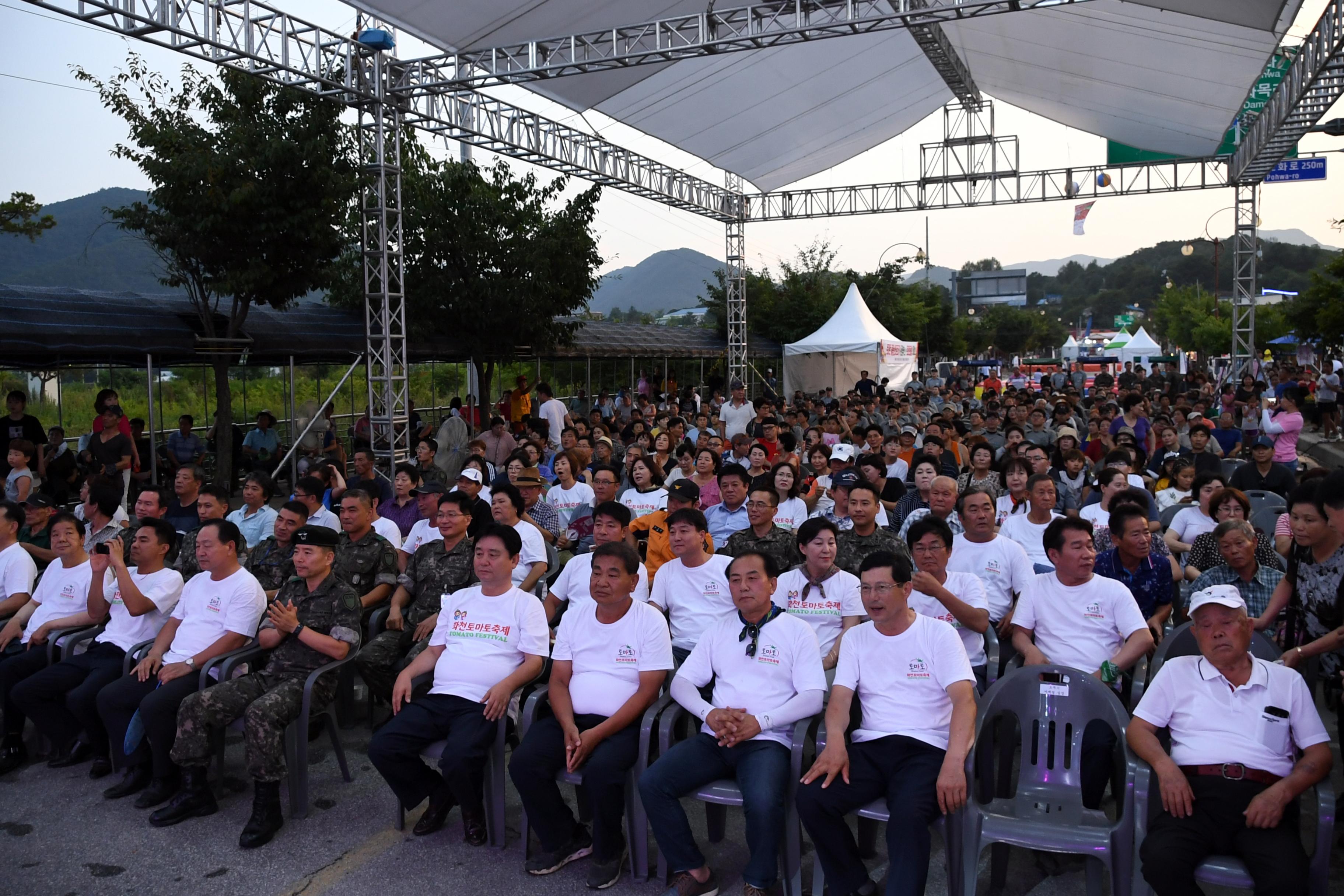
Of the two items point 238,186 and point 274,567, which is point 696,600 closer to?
point 274,567

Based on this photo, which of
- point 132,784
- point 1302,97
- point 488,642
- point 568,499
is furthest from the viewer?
point 1302,97

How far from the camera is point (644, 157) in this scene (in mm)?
17562

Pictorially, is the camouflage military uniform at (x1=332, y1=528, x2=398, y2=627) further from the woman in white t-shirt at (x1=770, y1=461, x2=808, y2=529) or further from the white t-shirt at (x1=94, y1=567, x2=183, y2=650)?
the woman in white t-shirt at (x1=770, y1=461, x2=808, y2=529)

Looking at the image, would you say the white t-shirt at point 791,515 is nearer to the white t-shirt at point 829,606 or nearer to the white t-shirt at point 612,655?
the white t-shirt at point 829,606

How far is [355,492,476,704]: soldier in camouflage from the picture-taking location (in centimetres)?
486

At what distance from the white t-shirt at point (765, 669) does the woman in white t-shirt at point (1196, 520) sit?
302cm

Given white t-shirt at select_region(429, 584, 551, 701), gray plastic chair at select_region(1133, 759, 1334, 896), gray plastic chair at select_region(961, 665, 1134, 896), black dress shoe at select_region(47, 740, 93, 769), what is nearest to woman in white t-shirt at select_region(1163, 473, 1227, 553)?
gray plastic chair at select_region(961, 665, 1134, 896)

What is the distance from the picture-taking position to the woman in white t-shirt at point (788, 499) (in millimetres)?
6211

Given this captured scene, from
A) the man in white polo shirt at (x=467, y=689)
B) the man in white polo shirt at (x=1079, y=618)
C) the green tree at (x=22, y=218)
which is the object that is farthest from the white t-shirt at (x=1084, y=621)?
the green tree at (x=22, y=218)

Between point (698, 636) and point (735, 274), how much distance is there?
1865 cm

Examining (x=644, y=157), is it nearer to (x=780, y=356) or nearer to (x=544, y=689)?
(x=780, y=356)

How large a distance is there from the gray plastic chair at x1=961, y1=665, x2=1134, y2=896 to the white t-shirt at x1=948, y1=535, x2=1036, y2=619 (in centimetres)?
100

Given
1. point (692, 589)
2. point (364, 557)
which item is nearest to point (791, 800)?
point (692, 589)

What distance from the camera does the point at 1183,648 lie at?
Result: 3918mm
